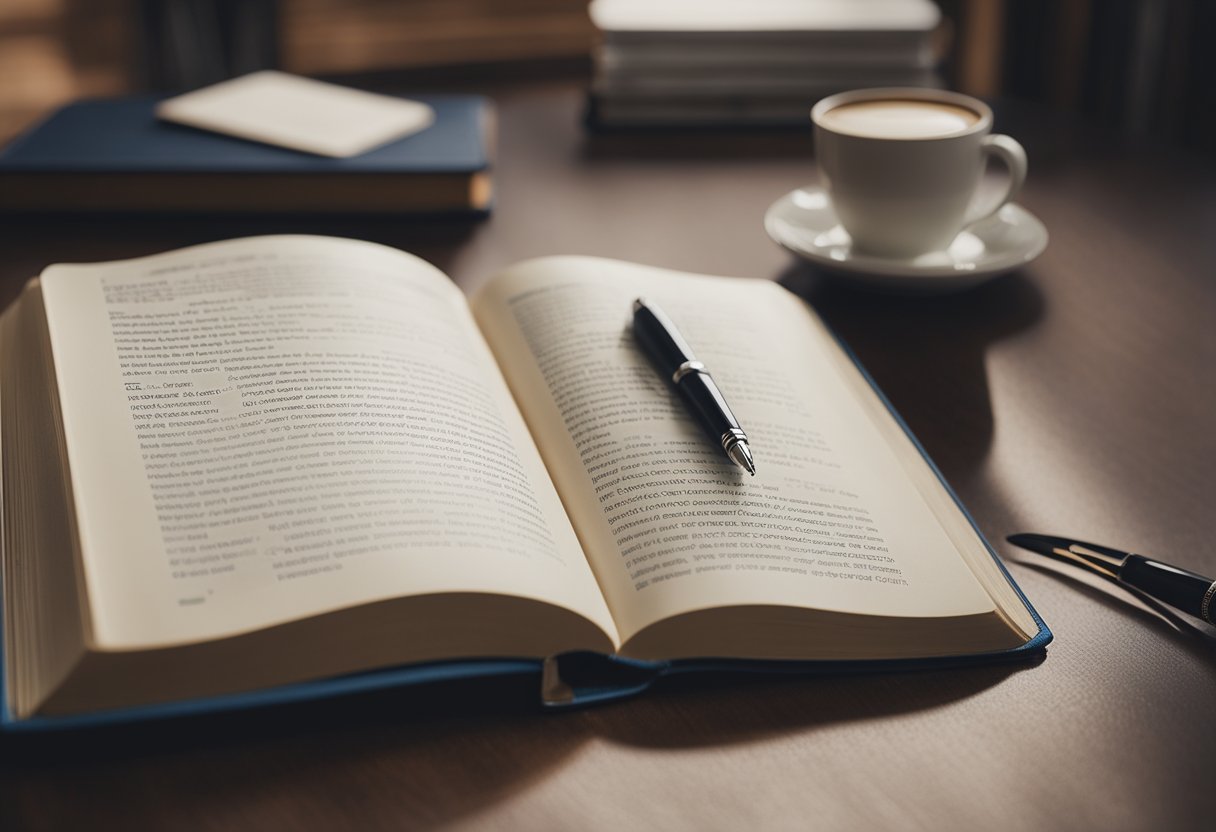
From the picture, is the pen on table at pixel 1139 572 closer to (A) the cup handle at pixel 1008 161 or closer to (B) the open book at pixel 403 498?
(B) the open book at pixel 403 498

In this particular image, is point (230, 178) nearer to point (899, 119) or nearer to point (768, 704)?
point (899, 119)

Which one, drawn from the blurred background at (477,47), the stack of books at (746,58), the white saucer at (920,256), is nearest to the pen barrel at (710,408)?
the white saucer at (920,256)

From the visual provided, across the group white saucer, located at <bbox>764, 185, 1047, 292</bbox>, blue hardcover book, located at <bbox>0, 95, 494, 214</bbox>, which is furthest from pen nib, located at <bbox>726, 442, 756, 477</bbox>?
blue hardcover book, located at <bbox>0, 95, 494, 214</bbox>

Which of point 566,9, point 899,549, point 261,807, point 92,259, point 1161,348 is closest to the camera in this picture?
point 261,807

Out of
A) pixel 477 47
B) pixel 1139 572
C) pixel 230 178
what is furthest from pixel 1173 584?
pixel 477 47

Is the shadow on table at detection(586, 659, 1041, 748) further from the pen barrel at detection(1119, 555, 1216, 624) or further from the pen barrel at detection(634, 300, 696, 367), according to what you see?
the pen barrel at detection(634, 300, 696, 367)

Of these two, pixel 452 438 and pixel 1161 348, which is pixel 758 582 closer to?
pixel 452 438

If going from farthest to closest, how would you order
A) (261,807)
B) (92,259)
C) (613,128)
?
1. (613,128)
2. (92,259)
3. (261,807)

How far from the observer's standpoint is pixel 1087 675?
0.48 meters

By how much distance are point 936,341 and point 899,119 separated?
0.17 meters

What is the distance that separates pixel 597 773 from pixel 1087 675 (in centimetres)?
21

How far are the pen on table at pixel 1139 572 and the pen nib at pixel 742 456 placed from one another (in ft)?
0.43

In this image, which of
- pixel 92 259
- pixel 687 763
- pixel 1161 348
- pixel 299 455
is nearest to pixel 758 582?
pixel 687 763

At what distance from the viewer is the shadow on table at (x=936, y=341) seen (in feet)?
2.16
